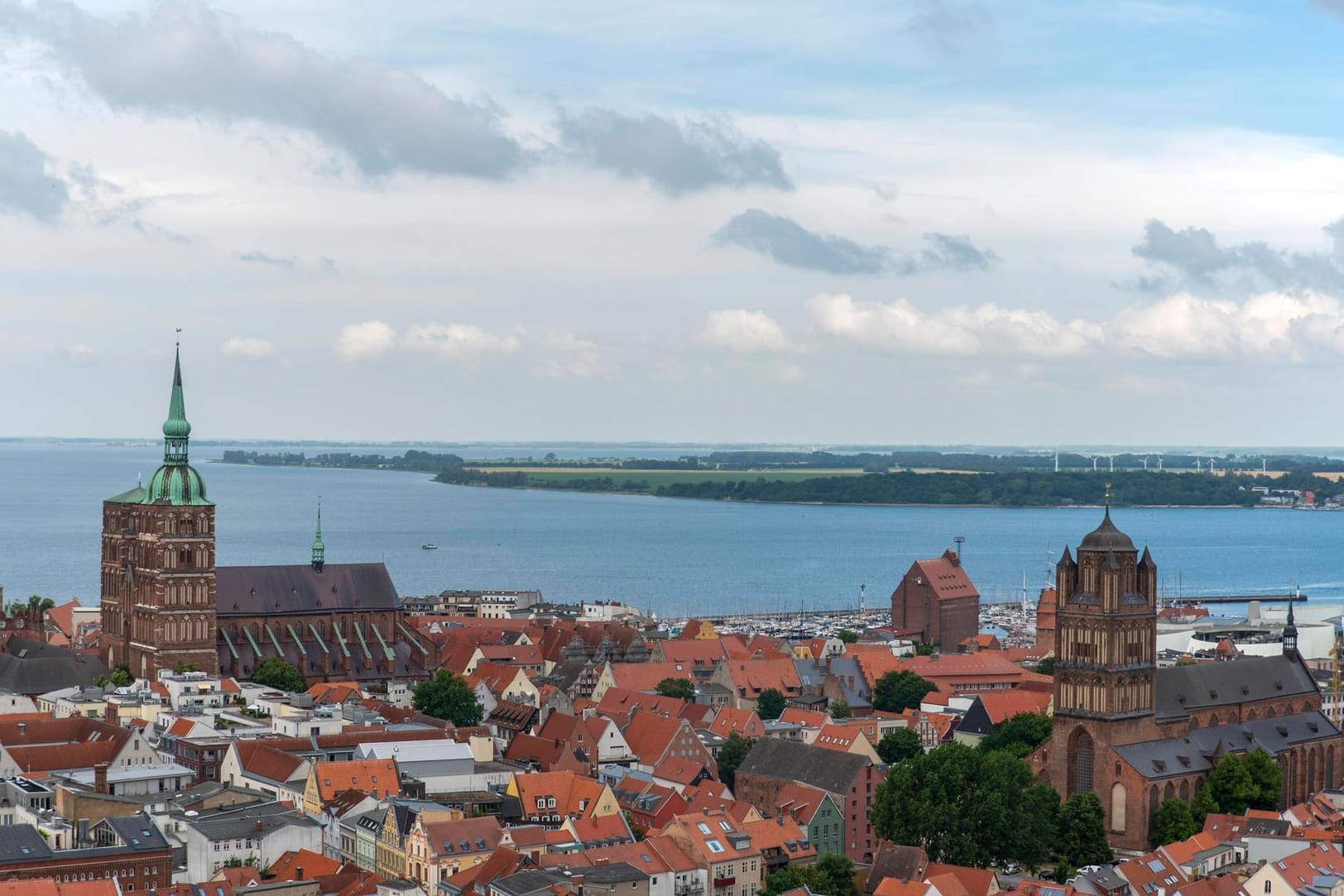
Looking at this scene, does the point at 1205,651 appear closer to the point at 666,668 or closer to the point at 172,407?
the point at 666,668

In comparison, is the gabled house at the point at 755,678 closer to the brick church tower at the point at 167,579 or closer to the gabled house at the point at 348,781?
the brick church tower at the point at 167,579

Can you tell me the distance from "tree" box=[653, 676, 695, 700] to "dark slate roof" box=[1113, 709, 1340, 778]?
83.9ft

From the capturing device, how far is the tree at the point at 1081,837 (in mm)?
68688

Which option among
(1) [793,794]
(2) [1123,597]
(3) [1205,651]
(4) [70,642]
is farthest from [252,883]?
(3) [1205,651]

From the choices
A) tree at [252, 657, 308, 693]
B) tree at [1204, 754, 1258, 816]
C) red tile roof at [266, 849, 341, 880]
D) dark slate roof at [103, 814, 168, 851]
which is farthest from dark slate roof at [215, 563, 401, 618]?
tree at [1204, 754, 1258, 816]

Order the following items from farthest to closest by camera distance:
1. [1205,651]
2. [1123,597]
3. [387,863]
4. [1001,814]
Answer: [1205,651], [1123,597], [1001,814], [387,863]

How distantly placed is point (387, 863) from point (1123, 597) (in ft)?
98.5

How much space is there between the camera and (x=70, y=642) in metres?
114

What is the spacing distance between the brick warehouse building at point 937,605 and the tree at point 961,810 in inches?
2437

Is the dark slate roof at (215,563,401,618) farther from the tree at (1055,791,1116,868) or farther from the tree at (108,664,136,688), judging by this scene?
the tree at (1055,791,1116,868)

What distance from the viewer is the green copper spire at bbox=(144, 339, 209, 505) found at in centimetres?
9719

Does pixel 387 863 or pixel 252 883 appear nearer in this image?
pixel 252 883

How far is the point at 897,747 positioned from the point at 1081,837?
12069mm

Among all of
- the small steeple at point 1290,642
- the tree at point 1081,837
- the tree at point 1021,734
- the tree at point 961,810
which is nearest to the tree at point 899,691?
the tree at point 1021,734
